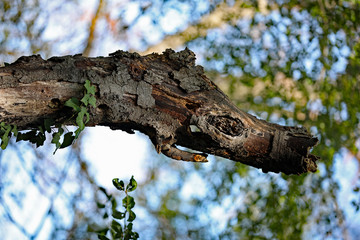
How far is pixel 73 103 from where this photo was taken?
78 cm

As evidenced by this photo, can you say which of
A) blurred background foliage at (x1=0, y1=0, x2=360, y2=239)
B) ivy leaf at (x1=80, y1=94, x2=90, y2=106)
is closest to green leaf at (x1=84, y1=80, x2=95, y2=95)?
ivy leaf at (x1=80, y1=94, x2=90, y2=106)

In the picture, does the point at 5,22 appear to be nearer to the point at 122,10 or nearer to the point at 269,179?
the point at 122,10

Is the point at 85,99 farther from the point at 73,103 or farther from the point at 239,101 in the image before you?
the point at 239,101

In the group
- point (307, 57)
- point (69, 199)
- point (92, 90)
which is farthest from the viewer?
point (307, 57)

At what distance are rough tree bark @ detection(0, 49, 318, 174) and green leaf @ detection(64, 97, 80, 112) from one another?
0.02 meters

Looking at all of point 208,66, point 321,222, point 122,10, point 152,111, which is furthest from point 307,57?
point 152,111

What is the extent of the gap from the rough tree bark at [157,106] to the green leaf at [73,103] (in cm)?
2

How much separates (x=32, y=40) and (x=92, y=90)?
1.22 metres

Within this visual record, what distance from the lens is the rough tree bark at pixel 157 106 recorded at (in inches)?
31.0

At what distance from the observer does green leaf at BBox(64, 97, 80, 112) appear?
2.54 ft

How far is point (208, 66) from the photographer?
1.96 meters

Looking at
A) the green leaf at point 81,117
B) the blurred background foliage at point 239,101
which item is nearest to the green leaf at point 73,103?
the green leaf at point 81,117

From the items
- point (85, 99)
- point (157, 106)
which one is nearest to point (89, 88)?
point (85, 99)

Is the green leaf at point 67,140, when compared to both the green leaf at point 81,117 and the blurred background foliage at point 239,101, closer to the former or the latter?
the green leaf at point 81,117
